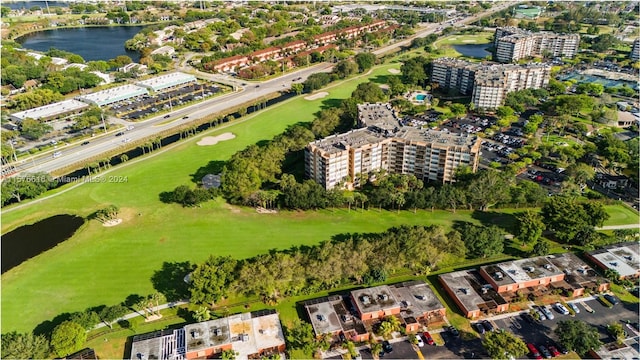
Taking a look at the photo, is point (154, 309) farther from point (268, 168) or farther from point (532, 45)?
point (532, 45)

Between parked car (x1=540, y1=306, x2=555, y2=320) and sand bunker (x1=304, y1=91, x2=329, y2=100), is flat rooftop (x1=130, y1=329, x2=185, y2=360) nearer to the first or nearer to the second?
parked car (x1=540, y1=306, x2=555, y2=320)

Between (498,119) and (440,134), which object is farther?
(498,119)

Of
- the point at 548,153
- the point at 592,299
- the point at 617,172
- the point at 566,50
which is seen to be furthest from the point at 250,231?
the point at 566,50

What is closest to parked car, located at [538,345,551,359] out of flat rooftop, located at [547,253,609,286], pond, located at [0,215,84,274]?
flat rooftop, located at [547,253,609,286]

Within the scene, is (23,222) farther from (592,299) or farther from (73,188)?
(592,299)

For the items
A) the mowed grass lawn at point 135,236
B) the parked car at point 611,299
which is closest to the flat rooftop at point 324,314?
the mowed grass lawn at point 135,236
